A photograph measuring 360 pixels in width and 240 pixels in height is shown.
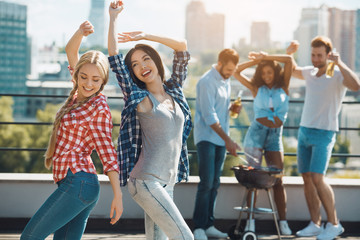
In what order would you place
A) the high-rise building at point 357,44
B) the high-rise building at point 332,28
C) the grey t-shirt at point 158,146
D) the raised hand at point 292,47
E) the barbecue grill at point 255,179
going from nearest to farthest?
the grey t-shirt at point 158,146 → the barbecue grill at point 255,179 → the raised hand at point 292,47 → the high-rise building at point 357,44 → the high-rise building at point 332,28

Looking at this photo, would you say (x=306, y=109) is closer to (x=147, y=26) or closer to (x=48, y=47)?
(x=48, y=47)

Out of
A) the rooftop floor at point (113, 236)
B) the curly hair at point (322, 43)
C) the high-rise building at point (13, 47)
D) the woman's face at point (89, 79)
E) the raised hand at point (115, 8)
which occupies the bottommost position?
the rooftop floor at point (113, 236)

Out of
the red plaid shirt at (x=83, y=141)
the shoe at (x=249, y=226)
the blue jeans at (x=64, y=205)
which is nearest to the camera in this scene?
the blue jeans at (x=64, y=205)

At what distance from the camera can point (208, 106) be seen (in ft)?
13.6

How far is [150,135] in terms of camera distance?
2414mm

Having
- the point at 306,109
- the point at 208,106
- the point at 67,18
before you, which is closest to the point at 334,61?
the point at 306,109

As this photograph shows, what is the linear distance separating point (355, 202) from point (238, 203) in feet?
3.17

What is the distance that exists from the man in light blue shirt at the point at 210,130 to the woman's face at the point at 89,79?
71.9 inches

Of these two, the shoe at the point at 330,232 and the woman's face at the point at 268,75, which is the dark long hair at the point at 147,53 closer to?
the woman's face at the point at 268,75

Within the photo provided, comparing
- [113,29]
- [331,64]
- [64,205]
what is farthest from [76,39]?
[331,64]

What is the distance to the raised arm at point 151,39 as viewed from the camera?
260 cm

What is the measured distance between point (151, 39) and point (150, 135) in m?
0.49

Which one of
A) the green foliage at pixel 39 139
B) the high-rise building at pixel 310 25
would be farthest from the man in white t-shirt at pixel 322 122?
the high-rise building at pixel 310 25

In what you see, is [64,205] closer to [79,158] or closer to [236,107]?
[79,158]
